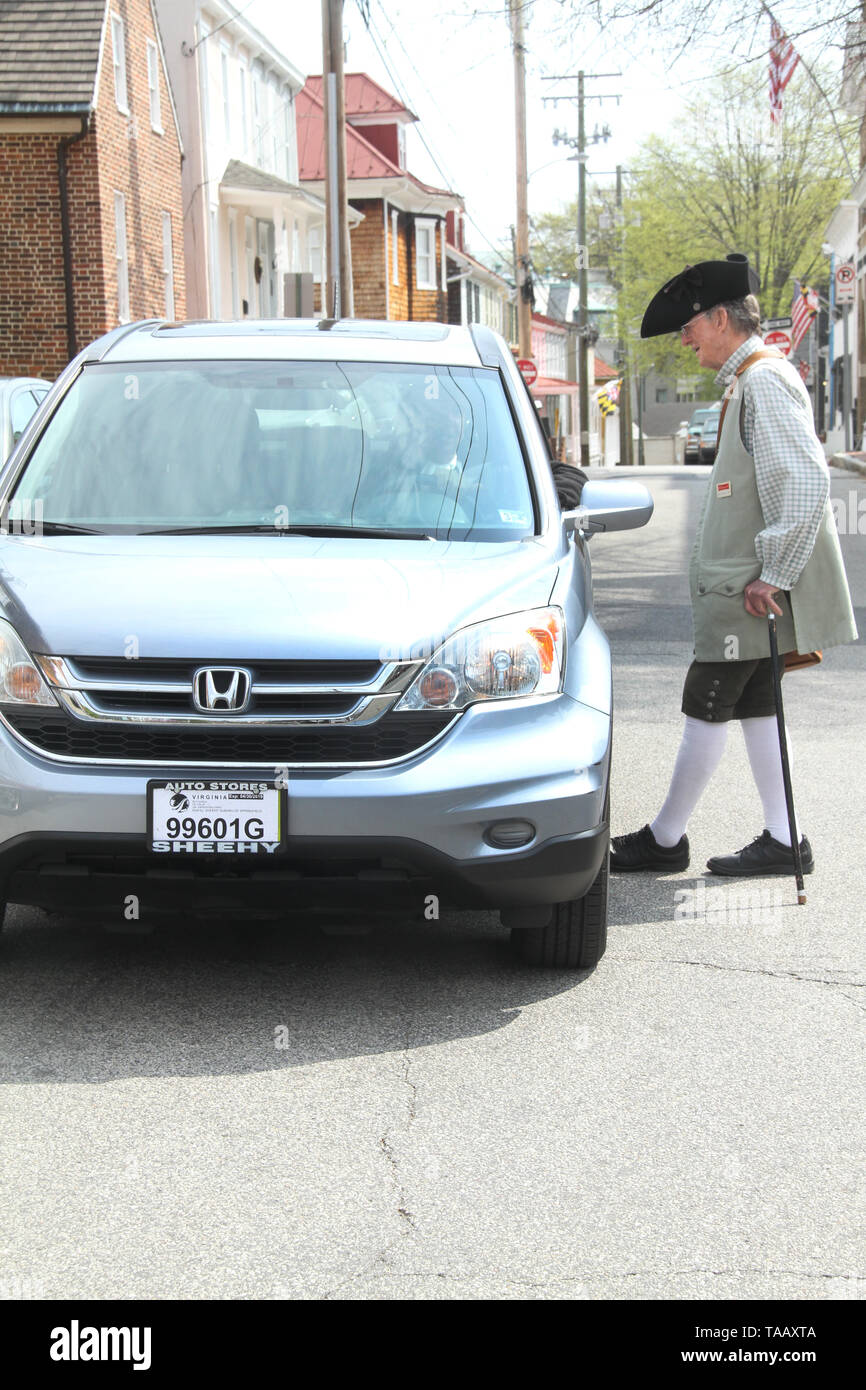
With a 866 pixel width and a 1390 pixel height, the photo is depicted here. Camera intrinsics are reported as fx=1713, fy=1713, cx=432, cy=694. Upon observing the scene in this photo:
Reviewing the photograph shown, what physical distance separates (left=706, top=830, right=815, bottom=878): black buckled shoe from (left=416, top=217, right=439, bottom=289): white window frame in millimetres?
49218

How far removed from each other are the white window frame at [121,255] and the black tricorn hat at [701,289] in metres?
22.3

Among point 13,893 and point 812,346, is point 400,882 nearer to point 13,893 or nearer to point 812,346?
point 13,893

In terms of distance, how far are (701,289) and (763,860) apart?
6.44 feet

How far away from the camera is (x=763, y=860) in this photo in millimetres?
5977

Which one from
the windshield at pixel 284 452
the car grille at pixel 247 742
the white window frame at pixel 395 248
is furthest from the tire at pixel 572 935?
the white window frame at pixel 395 248

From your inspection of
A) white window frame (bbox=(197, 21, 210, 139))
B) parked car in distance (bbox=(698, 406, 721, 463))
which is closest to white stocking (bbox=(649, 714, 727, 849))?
white window frame (bbox=(197, 21, 210, 139))

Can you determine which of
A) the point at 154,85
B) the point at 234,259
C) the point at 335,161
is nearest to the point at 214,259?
the point at 234,259

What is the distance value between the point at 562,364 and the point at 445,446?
103m

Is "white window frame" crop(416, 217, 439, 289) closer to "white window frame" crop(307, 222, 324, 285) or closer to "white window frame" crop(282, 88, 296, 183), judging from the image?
"white window frame" crop(307, 222, 324, 285)

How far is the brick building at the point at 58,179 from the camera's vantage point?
25219mm

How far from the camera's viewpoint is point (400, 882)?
4301 millimetres

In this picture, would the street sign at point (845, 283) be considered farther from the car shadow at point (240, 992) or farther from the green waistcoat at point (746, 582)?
the car shadow at point (240, 992)
